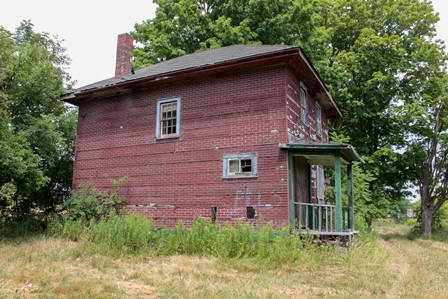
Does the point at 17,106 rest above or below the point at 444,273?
above

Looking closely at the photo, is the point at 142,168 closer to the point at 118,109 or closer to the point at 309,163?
the point at 118,109

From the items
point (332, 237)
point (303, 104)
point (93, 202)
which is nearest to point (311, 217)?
point (332, 237)

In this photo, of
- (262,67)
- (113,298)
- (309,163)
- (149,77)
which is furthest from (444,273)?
(149,77)

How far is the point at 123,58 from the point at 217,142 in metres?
6.79

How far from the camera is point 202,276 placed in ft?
25.8

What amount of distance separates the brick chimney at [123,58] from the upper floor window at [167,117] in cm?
354

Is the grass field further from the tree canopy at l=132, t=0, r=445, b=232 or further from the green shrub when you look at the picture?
the tree canopy at l=132, t=0, r=445, b=232

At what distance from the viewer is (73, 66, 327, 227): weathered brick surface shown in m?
11.3

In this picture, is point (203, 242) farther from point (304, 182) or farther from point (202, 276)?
point (304, 182)

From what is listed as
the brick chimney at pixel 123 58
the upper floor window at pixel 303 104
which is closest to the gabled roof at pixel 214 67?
the upper floor window at pixel 303 104

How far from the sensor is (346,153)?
11.4 metres

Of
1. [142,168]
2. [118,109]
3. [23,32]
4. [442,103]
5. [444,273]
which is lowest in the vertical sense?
[444,273]

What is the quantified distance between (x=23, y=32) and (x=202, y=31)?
394 inches

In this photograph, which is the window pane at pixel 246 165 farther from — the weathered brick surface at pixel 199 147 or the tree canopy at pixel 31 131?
the tree canopy at pixel 31 131
